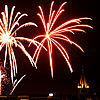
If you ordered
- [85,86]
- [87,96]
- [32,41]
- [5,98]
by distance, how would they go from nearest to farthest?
1. [87,96]
2. [5,98]
3. [32,41]
4. [85,86]

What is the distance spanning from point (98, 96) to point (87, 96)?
1.60 ft

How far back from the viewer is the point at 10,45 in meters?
20.6

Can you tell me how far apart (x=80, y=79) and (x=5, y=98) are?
59.0m

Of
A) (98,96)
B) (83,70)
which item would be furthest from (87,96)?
(83,70)

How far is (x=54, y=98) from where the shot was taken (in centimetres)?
1108

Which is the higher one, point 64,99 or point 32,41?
point 32,41

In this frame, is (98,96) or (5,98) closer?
(98,96)

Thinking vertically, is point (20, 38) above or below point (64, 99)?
above

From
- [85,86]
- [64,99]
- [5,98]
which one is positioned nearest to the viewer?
[64,99]

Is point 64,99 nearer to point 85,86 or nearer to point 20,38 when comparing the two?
point 20,38

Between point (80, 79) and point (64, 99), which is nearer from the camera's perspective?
point (64, 99)

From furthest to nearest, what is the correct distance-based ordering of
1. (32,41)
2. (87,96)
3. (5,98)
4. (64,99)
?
1. (32,41)
2. (5,98)
3. (64,99)
4. (87,96)

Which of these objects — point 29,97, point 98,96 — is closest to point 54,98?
point 29,97

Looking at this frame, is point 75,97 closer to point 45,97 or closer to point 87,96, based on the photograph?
point 87,96
